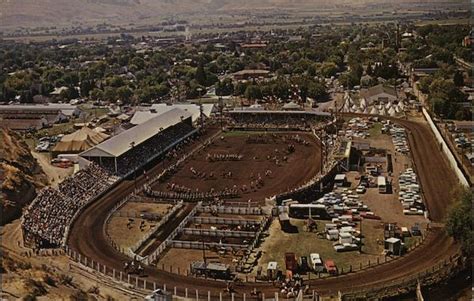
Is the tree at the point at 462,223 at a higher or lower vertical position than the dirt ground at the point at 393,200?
higher

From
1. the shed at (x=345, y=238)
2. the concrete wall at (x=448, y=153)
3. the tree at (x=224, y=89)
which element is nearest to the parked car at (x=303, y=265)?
the shed at (x=345, y=238)

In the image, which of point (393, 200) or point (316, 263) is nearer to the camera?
point (316, 263)

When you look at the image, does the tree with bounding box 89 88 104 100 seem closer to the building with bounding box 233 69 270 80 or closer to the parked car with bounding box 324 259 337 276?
the building with bounding box 233 69 270 80

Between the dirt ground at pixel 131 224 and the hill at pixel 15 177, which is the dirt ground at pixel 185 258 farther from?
the hill at pixel 15 177

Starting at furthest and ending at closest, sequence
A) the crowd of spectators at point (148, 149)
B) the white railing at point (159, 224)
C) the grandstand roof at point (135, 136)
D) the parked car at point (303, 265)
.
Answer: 1. the crowd of spectators at point (148, 149)
2. the grandstand roof at point (135, 136)
3. the white railing at point (159, 224)
4. the parked car at point (303, 265)

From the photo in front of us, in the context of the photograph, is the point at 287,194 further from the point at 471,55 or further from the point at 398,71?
the point at 471,55

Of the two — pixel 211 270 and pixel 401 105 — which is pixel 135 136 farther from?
pixel 401 105

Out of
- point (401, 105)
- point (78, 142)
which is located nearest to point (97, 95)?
point (78, 142)
